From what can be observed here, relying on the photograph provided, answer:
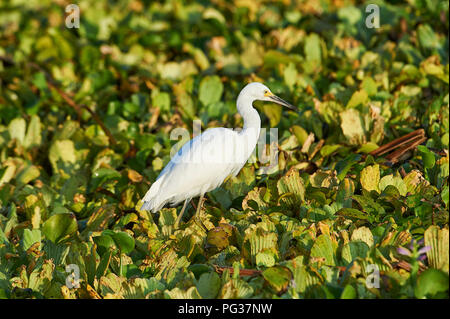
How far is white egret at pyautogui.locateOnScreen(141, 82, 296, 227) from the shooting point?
426 centimetres

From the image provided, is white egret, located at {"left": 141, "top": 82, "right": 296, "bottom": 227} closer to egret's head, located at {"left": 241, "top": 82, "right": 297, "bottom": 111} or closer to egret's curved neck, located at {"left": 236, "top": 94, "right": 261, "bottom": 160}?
egret's curved neck, located at {"left": 236, "top": 94, "right": 261, "bottom": 160}

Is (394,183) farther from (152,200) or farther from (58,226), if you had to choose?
(58,226)

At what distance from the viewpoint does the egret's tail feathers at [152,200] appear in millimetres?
4223

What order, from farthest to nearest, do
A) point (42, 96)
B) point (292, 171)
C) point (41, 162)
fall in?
point (42, 96)
point (41, 162)
point (292, 171)

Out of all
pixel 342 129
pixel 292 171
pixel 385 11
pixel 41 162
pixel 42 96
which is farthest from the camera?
pixel 385 11

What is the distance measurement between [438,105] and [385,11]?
2.36m

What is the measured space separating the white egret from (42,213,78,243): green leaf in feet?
1.51

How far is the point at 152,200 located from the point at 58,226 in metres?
0.59

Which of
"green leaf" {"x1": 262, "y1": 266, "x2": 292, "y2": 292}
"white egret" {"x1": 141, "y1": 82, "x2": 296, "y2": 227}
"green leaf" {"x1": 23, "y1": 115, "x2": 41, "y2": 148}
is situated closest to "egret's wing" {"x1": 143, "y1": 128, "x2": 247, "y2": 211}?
"white egret" {"x1": 141, "y1": 82, "x2": 296, "y2": 227}

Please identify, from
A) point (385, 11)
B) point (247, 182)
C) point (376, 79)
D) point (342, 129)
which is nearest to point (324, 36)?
point (385, 11)

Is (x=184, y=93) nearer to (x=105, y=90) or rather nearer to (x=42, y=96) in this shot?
(x=105, y=90)

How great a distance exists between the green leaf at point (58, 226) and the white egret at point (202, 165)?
46 cm

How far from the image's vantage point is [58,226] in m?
4.02

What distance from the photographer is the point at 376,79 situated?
5727 mm
